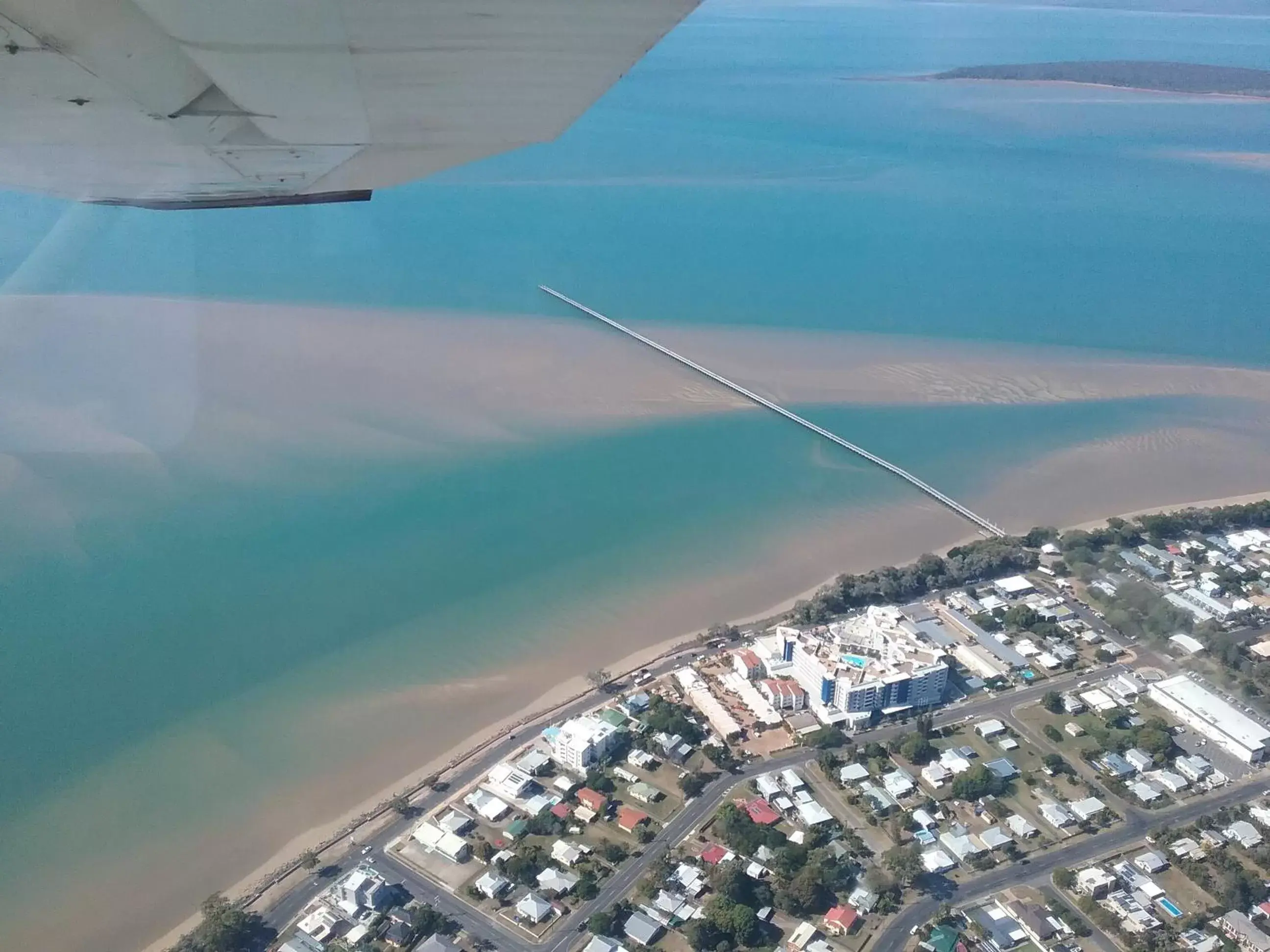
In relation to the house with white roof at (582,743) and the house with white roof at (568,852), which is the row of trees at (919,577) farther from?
the house with white roof at (568,852)

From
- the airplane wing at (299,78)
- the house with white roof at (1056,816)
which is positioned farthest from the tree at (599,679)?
the airplane wing at (299,78)

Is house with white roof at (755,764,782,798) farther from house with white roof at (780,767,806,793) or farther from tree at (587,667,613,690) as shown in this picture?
tree at (587,667,613,690)

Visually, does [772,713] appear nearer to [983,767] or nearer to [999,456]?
[983,767]

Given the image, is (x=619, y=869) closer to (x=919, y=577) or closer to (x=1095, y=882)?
(x=1095, y=882)

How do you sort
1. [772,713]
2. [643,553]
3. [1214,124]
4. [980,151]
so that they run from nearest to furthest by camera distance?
[772,713] < [643,553] < [980,151] < [1214,124]

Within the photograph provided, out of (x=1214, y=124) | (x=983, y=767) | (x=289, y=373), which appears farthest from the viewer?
(x=1214, y=124)

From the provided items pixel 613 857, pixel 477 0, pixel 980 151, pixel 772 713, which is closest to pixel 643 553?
pixel 772 713

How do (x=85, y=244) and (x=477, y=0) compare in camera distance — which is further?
(x=85, y=244)

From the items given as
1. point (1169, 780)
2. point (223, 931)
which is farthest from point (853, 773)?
point (223, 931)
